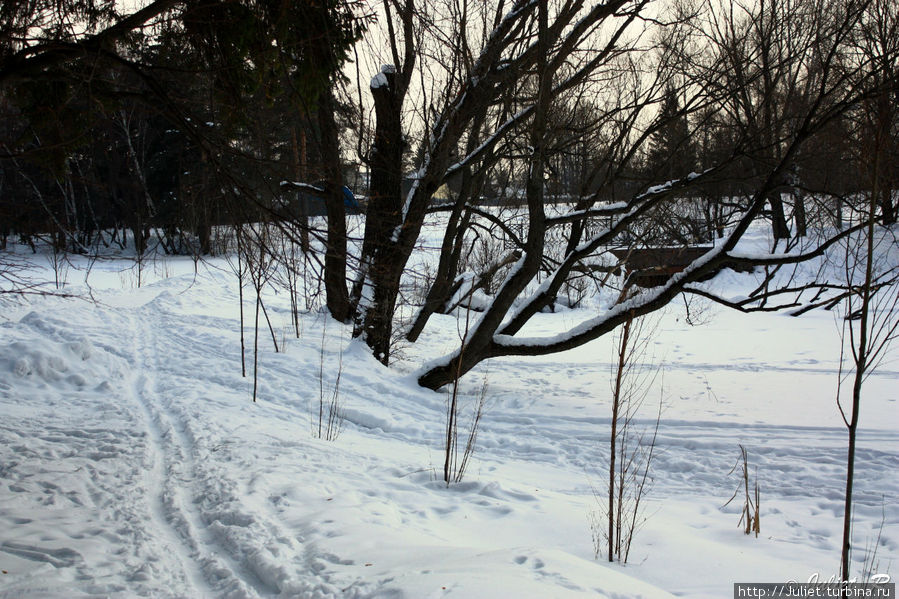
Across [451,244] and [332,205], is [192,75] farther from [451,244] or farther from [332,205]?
Result: [451,244]

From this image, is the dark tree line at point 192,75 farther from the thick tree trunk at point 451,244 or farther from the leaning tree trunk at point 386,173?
the thick tree trunk at point 451,244

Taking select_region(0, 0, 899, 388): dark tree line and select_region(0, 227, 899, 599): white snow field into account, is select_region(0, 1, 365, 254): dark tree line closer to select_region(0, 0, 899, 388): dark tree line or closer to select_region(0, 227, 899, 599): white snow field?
select_region(0, 0, 899, 388): dark tree line

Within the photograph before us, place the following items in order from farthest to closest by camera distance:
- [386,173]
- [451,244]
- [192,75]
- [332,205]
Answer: [451,244]
[332,205]
[386,173]
[192,75]

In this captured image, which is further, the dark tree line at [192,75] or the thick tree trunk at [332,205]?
the thick tree trunk at [332,205]

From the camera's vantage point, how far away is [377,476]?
17.8ft

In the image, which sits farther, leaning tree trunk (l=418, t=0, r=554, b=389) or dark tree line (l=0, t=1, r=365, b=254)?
leaning tree trunk (l=418, t=0, r=554, b=389)

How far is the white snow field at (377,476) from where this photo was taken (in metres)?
3.40

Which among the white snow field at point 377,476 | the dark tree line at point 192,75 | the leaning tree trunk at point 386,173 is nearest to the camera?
the white snow field at point 377,476

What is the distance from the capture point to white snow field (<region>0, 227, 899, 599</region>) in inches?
134

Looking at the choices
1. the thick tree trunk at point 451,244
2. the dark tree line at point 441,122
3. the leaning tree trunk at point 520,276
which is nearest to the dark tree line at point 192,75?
the dark tree line at point 441,122

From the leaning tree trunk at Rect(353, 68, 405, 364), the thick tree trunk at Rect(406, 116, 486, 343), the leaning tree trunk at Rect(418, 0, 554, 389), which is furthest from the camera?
the thick tree trunk at Rect(406, 116, 486, 343)

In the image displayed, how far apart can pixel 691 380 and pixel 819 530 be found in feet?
18.4

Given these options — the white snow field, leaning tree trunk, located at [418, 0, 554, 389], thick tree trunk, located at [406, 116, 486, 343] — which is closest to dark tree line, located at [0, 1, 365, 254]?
the white snow field

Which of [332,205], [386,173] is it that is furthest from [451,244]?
[386,173]
